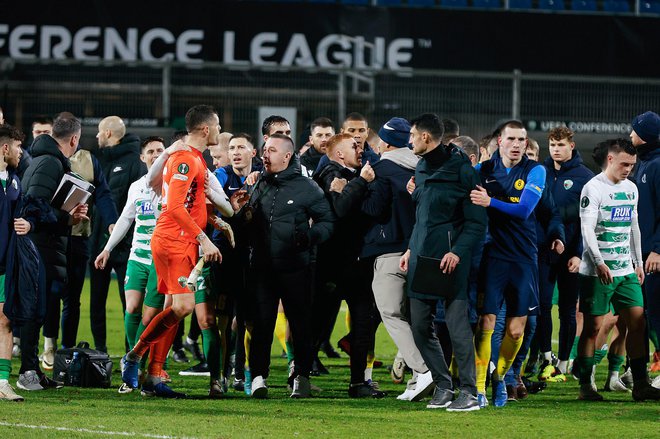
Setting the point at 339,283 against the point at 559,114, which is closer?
the point at 339,283

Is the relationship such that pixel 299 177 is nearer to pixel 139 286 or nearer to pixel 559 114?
pixel 139 286

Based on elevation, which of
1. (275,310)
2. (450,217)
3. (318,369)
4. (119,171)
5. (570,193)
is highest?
(119,171)

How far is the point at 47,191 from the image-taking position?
31.8 ft

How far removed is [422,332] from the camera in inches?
335

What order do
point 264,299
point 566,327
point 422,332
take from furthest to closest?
point 566,327, point 264,299, point 422,332

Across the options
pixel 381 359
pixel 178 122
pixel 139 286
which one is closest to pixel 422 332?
pixel 139 286

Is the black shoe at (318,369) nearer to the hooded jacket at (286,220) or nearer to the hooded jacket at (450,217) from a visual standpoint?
the hooded jacket at (286,220)

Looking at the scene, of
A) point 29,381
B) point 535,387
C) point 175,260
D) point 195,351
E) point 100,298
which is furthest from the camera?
point 195,351

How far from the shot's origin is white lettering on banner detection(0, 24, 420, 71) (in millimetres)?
20641

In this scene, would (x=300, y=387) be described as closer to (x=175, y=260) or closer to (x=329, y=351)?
(x=175, y=260)

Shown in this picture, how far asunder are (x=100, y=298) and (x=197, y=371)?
127cm

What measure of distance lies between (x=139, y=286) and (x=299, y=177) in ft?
6.28

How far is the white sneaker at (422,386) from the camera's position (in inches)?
355

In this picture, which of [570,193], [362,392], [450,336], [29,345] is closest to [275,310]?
[362,392]
